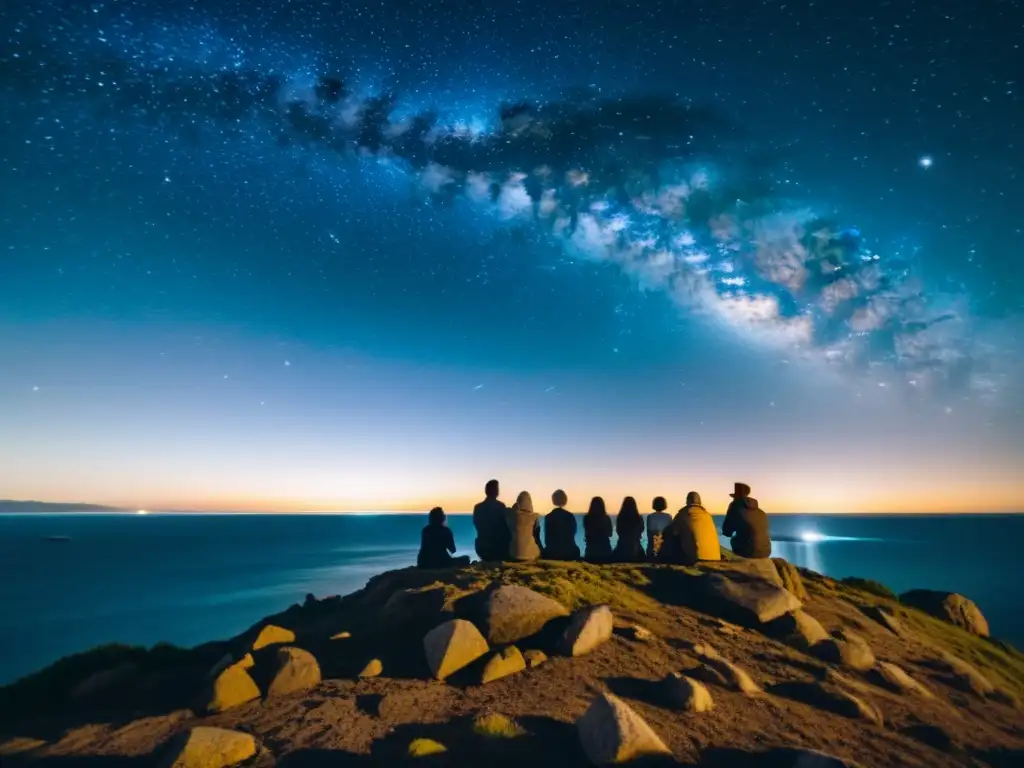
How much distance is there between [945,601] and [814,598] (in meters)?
7.73

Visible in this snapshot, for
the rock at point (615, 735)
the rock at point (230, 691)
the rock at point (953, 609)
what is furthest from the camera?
the rock at point (953, 609)

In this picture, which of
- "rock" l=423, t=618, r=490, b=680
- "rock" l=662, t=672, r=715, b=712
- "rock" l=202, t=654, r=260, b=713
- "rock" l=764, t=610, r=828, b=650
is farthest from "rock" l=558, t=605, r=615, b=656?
"rock" l=202, t=654, r=260, b=713

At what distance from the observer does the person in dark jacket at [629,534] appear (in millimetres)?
17625

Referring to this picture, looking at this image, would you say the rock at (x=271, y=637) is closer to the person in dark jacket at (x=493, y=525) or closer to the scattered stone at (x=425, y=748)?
the scattered stone at (x=425, y=748)

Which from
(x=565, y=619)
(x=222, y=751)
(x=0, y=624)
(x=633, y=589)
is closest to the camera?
(x=222, y=751)

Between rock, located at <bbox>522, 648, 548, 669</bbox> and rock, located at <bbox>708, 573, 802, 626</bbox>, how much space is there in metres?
5.45

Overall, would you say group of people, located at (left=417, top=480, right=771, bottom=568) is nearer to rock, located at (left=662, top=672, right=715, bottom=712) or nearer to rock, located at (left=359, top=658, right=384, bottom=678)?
rock, located at (left=359, top=658, right=384, bottom=678)

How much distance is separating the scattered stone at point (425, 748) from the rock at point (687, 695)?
13.4ft

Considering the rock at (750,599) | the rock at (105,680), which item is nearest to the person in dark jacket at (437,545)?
the rock at (750,599)

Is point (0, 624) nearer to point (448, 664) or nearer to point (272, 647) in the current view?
point (272, 647)

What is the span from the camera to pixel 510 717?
8773 mm

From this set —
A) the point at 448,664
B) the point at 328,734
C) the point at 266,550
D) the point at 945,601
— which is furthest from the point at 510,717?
the point at 266,550

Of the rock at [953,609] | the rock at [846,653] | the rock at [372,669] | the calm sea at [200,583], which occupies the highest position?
the rock at [372,669]

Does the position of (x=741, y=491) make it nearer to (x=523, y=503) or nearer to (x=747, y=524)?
(x=747, y=524)
